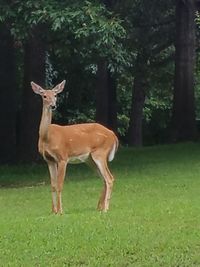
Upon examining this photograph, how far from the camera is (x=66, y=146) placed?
12.8m

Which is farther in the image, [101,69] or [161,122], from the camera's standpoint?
[161,122]

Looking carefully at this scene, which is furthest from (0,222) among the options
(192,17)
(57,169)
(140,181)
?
(192,17)

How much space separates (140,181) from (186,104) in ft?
33.5

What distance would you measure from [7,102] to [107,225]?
45.7ft

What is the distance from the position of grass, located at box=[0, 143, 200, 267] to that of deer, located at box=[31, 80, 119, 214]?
0.41 metres

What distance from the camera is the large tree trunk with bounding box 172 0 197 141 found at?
26797 mm

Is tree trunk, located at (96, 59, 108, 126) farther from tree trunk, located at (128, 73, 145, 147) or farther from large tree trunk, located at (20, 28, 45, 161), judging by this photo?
large tree trunk, located at (20, 28, 45, 161)

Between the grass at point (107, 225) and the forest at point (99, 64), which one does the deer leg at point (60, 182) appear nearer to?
the grass at point (107, 225)

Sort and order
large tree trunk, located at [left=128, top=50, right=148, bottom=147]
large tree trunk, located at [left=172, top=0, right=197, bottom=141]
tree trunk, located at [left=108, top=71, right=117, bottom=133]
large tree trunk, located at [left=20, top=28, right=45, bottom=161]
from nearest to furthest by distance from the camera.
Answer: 1. large tree trunk, located at [left=20, top=28, right=45, bottom=161]
2. large tree trunk, located at [left=172, top=0, right=197, bottom=141]
3. tree trunk, located at [left=108, top=71, right=117, bottom=133]
4. large tree trunk, located at [left=128, top=50, right=148, bottom=147]

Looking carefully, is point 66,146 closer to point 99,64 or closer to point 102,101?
point 99,64

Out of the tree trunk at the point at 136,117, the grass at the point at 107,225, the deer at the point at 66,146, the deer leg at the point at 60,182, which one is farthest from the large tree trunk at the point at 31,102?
the tree trunk at the point at 136,117

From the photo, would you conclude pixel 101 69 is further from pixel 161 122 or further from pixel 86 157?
pixel 86 157

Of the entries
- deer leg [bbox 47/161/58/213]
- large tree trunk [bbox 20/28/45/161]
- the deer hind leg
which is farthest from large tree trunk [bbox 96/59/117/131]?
deer leg [bbox 47/161/58/213]

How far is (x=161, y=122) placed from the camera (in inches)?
1543
